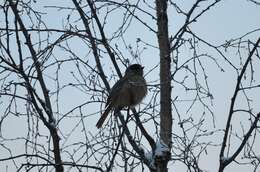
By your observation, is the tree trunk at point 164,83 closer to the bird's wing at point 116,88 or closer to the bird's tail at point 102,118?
the bird's tail at point 102,118

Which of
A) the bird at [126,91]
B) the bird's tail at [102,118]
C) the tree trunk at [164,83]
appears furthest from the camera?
the bird at [126,91]

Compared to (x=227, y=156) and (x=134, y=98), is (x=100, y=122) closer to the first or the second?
(x=134, y=98)

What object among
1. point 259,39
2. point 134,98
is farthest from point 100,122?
point 259,39

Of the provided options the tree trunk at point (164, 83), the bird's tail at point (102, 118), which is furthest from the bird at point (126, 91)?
the tree trunk at point (164, 83)

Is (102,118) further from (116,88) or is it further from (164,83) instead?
(164,83)

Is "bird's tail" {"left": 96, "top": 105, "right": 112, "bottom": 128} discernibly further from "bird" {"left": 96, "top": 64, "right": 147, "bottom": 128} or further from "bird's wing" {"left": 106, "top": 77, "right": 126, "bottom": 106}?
"bird's wing" {"left": 106, "top": 77, "right": 126, "bottom": 106}

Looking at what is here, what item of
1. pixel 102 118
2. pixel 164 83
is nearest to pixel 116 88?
pixel 102 118

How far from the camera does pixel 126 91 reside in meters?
7.36

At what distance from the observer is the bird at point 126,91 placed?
6698 mm

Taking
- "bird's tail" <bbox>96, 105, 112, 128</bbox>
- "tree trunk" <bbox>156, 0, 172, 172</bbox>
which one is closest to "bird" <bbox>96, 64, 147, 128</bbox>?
"bird's tail" <bbox>96, 105, 112, 128</bbox>

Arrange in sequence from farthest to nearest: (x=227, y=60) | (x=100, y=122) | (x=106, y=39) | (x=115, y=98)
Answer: (x=115, y=98)
(x=100, y=122)
(x=106, y=39)
(x=227, y=60)

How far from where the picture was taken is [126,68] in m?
5.83

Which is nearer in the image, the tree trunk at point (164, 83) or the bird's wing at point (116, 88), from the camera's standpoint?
the tree trunk at point (164, 83)

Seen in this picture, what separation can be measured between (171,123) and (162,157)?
32 cm
